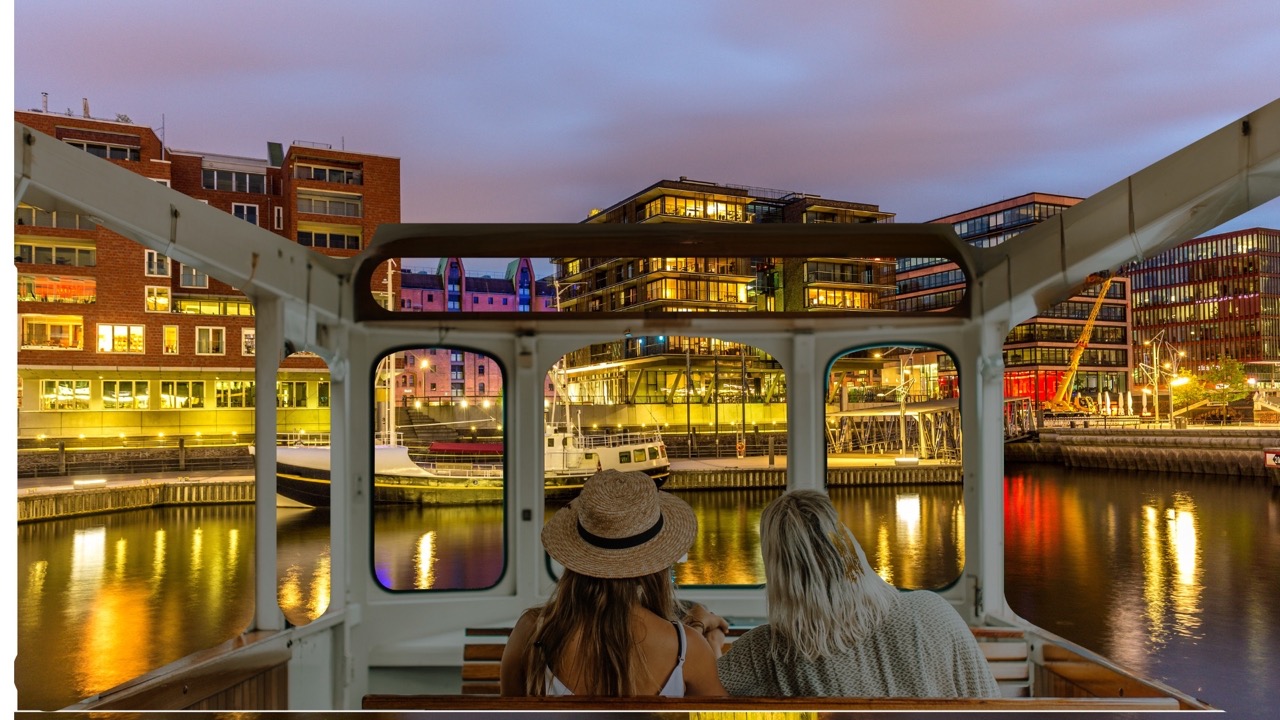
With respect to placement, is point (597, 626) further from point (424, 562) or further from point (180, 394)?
point (180, 394)

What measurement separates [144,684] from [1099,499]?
28.8 metres

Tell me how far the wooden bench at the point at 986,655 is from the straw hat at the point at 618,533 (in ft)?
7.05

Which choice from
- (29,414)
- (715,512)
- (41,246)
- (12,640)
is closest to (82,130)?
(41,246)

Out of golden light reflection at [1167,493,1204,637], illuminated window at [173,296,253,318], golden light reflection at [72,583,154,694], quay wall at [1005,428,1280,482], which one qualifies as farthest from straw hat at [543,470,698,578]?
illuminated window at [173,296,253,318]

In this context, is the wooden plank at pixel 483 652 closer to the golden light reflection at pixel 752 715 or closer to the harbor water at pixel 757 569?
the golden light reflection at pixel 752 715

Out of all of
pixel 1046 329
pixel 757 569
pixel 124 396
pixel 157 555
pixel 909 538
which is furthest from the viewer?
pixel 1046 329

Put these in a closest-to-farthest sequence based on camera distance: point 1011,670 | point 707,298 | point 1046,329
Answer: point 1011,670 → point 707,298 → point 1046,329

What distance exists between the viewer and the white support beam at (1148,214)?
9.23ft

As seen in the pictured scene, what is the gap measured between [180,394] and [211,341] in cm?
238

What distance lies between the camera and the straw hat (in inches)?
70.6

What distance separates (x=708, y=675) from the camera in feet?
6.04

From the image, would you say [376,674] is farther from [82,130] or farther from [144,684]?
[82,130]

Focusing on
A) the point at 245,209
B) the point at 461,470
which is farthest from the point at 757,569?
the point at 245,209

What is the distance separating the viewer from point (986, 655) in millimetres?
4023
